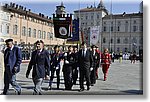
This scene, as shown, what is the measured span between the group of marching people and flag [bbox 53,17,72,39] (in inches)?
109

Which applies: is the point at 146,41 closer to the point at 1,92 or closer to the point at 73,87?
the point at 73,87

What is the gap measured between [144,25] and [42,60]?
2635 millimetres

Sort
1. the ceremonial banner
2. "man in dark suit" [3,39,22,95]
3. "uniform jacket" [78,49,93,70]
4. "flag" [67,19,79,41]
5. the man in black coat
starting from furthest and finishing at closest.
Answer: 1. the ceremonial banner
2. "flag" [67,19,79,41]
3. the man in black coat
4. "uniform jacket" [78,49,93,70]
5. "man in dark suit" [3,39,22,95]

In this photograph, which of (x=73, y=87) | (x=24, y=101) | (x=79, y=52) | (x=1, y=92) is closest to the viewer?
(x=24, y=101)

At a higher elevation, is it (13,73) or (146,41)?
(146,41)

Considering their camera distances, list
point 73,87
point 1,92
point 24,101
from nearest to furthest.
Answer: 1. point 24,101
2. point 1,92
3. point 73,87

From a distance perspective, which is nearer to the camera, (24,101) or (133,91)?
(24,101)

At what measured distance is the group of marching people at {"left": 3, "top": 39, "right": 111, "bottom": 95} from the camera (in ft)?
21.4

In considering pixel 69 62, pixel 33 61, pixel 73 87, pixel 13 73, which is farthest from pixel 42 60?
pixel 73 87

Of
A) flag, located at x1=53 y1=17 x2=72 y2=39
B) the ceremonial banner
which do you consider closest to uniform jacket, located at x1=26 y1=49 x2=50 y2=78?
flag, located at x1=53 y1=17 x2=72 y2=39

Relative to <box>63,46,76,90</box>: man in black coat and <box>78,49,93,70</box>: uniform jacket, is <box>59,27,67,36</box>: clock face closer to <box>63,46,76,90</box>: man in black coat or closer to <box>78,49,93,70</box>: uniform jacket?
<box>63,46,76,90</box>: man in black coat

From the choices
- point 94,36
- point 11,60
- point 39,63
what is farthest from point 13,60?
point 94,36

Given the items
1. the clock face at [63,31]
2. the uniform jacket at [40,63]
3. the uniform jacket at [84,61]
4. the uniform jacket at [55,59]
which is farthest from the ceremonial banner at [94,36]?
the uniform jacket at [40,63]

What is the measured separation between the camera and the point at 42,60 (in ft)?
21.5
